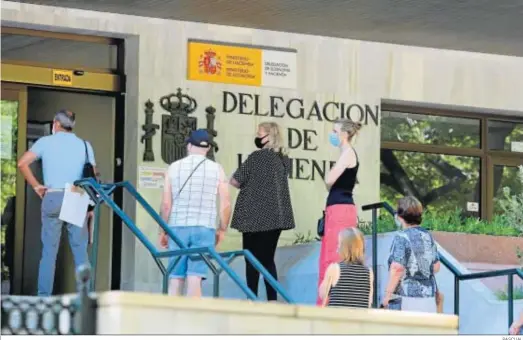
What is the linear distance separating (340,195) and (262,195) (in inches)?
37.8

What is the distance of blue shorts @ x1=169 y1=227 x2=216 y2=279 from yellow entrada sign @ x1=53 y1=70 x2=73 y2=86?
14.4 feet

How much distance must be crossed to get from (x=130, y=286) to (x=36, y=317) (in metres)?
7.11

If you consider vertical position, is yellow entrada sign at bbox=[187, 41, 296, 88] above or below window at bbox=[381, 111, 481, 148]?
above

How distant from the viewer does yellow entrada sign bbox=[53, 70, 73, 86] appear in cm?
1520

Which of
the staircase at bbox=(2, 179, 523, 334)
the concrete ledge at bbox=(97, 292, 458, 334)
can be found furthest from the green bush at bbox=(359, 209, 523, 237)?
the concrete ledge at bbox=(97, 292, 458, 334)

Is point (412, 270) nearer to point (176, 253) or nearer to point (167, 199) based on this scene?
point (176, 253)

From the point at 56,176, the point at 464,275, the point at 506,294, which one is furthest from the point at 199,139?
the point at 506,294

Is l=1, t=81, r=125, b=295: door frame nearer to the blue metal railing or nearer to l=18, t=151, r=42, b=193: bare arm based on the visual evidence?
l=18, t=151, r=42, b=193: bare arm

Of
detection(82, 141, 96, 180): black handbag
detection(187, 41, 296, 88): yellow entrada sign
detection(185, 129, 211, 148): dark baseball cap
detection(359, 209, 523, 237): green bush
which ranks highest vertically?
detection(187, 41, 296, 88): yellow entrada sign

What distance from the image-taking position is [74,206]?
40.3 feet

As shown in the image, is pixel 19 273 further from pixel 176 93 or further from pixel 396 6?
pixel 396 6

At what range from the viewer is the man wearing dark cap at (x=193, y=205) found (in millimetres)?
11258

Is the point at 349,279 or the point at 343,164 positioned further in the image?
the point at 343,164

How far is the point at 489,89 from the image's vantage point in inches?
698
